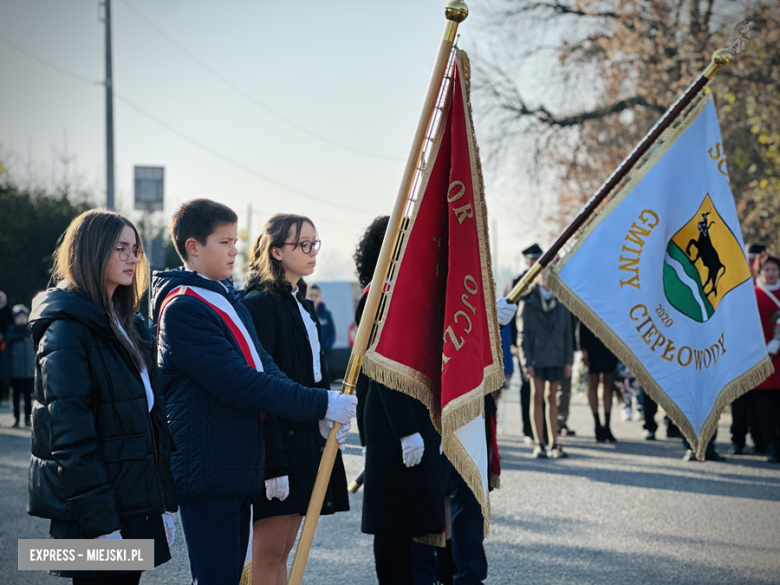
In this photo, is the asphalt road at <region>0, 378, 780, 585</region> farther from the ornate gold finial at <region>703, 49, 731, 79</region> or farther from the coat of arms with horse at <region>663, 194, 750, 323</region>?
the ornate gold finial at <region>703, 49, 731, 79</region>

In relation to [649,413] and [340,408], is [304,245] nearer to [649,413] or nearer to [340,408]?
[340,408]

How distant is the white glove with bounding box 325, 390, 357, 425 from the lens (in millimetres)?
2758

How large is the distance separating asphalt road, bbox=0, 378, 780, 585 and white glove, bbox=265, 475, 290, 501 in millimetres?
435

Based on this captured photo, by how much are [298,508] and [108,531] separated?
1007mm

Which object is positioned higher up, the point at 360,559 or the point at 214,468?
the point at 214,468

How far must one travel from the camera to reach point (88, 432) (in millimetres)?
2318

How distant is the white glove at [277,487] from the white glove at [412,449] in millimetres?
643

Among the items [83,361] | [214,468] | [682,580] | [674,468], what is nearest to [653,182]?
[682,580]

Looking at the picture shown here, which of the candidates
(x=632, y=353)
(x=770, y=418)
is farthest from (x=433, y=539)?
(x=770, y=418)

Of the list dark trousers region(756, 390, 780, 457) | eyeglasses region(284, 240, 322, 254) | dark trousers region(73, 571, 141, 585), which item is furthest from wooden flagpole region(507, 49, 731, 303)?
dark trousers region(756, 390, 780, 457)

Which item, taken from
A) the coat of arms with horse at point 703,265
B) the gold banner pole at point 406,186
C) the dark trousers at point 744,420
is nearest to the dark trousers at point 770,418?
the dark trousers at point 744,420

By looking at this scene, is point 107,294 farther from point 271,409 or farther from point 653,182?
point 653,182

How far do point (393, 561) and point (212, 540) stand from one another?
1097mm

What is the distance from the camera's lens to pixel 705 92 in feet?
15.2
